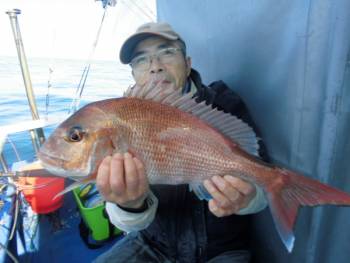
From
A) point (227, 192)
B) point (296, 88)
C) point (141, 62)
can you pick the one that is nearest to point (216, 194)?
point (227, 192)

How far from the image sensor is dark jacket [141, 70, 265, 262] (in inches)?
51.4

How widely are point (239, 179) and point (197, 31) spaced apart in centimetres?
158

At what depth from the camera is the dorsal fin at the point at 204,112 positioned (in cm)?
90

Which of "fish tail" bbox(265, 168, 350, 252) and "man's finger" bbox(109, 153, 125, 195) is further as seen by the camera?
"man's finger" bbox(109, 153, 125, 195)

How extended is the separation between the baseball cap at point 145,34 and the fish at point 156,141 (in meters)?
0.65

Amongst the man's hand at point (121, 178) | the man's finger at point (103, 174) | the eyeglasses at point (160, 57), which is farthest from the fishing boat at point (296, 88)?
the man's finger at point (103, 174)

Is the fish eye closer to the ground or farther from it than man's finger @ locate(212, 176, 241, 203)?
farther from it

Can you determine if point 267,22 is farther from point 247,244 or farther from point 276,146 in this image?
point 247,244

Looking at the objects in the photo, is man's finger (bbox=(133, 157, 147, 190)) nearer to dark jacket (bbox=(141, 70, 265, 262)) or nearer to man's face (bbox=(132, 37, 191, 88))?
dark jacket (bbox=(141, 70, 265, 262))

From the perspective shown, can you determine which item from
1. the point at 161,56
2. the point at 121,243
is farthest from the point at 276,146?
the point at 121,243

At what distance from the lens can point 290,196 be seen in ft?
2.59

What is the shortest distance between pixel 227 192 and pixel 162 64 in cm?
86

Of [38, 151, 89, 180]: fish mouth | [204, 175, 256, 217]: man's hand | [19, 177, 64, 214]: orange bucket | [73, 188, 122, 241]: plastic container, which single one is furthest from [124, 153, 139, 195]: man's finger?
[19, 177, 64, 214]: orange bucket

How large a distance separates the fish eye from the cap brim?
0.77 metres
